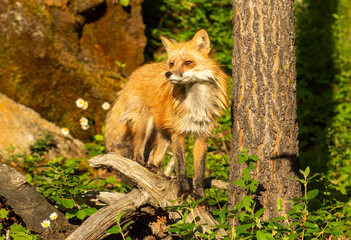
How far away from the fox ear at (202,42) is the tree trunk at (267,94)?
0.57m

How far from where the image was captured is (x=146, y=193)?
450cm

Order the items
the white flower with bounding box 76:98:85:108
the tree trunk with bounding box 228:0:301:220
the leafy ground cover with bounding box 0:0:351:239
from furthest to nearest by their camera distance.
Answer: the white flower with bounding box 76:98:85:108 → the tree trunk with bounding box 228:0:301:220 → the leafy ground cover with bounding box 0:0:351:239

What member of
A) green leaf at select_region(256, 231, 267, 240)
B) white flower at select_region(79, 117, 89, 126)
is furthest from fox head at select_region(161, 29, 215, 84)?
white flower at select_region(79, 117, 89, 126)

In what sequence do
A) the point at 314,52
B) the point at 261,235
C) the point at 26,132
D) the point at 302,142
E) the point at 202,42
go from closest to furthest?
1. the point at 261,235
2. the point at 202,42
3. the point at 26,132
4. the point at 302,142
5. the point at 314,52

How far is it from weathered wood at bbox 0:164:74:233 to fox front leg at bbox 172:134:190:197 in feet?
4.70

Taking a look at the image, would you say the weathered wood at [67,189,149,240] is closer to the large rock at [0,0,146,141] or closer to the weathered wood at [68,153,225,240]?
the weathered wood at [68,153,225,240]

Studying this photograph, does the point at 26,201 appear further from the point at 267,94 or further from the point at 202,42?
the point at 267,94

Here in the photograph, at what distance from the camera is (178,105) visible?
194 inches

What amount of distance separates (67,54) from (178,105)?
3.44m

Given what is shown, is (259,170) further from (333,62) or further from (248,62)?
(333,62)

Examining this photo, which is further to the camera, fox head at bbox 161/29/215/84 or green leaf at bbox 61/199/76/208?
fox head at bbox 161/29/215/84

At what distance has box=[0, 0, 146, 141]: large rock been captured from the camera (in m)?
7.14

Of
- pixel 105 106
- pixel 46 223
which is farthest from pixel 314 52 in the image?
pixel 46 223

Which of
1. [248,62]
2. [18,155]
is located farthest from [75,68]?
[248,62]
